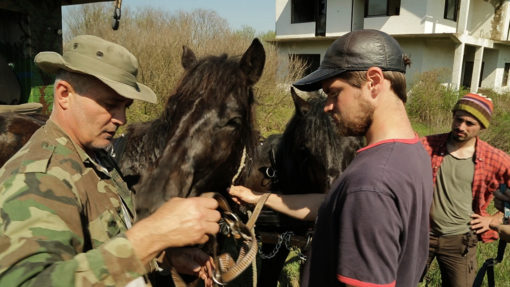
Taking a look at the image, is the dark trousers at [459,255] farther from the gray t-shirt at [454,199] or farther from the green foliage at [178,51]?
the green foliage at [178,51]

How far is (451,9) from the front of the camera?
2220 cm

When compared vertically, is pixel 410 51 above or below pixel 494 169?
above

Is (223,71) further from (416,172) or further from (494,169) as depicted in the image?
(494,169)

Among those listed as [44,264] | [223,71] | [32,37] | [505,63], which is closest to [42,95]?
[32,37]

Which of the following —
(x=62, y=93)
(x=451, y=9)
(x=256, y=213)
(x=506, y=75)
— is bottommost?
(x=506, y=75)

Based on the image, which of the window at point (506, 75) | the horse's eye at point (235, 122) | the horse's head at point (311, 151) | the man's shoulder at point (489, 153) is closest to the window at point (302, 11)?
the window at point (506, 75)

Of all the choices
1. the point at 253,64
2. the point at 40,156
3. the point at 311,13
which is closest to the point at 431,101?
the point at 311,13

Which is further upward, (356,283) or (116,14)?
(116,14)

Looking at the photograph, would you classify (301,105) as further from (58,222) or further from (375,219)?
(58,222)

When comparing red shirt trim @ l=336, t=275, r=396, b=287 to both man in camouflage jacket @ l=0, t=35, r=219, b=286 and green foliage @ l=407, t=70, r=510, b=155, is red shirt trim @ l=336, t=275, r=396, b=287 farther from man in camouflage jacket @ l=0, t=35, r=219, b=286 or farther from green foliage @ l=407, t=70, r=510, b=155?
green foliage @ l=407, t=70, r=510, b=155

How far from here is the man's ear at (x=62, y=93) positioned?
1626 millimetres

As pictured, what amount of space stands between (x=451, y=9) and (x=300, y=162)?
24.7m

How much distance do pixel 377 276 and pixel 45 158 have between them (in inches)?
57.6

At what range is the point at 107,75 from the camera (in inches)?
64.9
